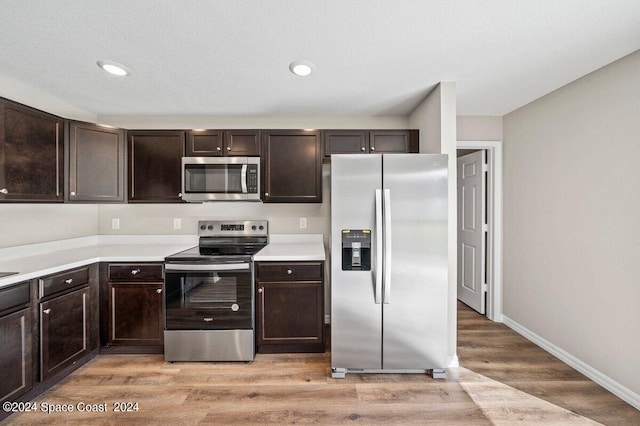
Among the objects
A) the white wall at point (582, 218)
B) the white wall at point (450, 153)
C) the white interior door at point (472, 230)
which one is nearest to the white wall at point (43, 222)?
the white wall at point (450, 153)

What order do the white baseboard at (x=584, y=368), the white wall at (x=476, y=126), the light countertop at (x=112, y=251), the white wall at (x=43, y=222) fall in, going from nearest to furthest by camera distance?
1. the white baseboard at (x=584, y=368)
2. the light countertop at (x=112, y=251)
3. the white wall at (x=43, y=222)
4. the white wall at (x=476, y=126)

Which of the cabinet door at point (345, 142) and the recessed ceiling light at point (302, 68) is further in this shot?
the cabinet door at point (345, 142)

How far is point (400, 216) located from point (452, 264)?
2.15ft

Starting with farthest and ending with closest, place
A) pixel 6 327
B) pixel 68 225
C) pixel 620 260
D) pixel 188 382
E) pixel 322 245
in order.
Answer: pixel 322 245 → pixel 68 225 → pixel 188 382 → pixel 620 260 → pixel 6 327

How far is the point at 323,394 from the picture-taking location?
2014 millimetres

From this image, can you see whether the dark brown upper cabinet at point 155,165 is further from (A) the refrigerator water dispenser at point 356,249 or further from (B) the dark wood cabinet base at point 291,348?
(A) the refrigerator water dispenser at point 356,249

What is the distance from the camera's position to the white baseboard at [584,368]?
6.27ft

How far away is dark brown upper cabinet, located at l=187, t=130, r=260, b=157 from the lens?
283 centimetres

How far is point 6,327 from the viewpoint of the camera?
1717 millimetres

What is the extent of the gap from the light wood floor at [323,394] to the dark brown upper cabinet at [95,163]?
1.50m

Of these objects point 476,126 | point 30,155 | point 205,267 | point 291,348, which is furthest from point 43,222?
point 476,126

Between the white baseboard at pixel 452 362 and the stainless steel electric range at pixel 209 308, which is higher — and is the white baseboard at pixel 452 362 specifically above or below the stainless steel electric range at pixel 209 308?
below

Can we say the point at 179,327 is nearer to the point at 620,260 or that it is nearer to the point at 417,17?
the point at 417,17

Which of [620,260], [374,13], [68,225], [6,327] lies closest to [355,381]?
[620,260]
